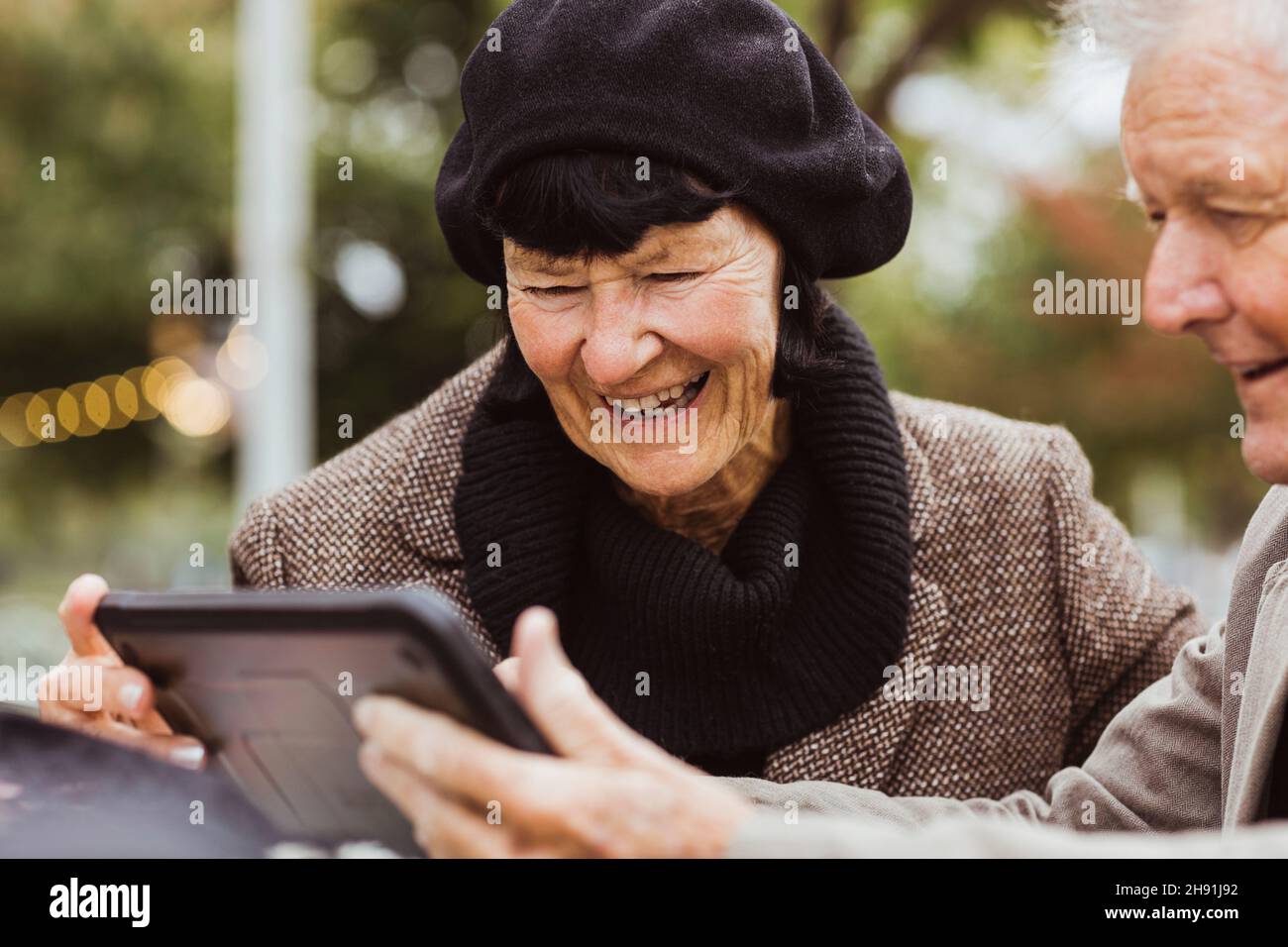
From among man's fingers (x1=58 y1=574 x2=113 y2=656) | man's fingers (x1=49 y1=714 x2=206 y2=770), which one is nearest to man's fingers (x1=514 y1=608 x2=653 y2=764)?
man's fingers (x1=49 y1=714 x2=206 y2=770)

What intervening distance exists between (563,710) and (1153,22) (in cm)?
116

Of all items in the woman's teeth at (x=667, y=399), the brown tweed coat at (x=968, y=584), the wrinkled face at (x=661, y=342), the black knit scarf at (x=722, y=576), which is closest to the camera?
the wrinkled face at (x=661, y=342)

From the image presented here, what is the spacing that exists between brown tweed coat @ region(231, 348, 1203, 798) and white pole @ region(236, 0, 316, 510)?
286 inches

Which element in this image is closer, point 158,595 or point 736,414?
point 158,595

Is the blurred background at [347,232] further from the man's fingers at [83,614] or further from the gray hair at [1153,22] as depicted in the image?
the man's fingers at [83,614]

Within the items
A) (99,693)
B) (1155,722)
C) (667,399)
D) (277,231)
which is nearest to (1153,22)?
(667,399)

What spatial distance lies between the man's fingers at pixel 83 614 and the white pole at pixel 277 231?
8.05 m

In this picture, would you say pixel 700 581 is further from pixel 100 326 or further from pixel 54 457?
pixel 54 457

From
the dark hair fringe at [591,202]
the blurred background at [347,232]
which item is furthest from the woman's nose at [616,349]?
the blurred background at [347,232]

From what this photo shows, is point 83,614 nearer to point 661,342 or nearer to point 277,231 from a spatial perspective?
point 661,342

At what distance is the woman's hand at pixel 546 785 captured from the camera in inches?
52.8

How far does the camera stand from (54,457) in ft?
61.6
